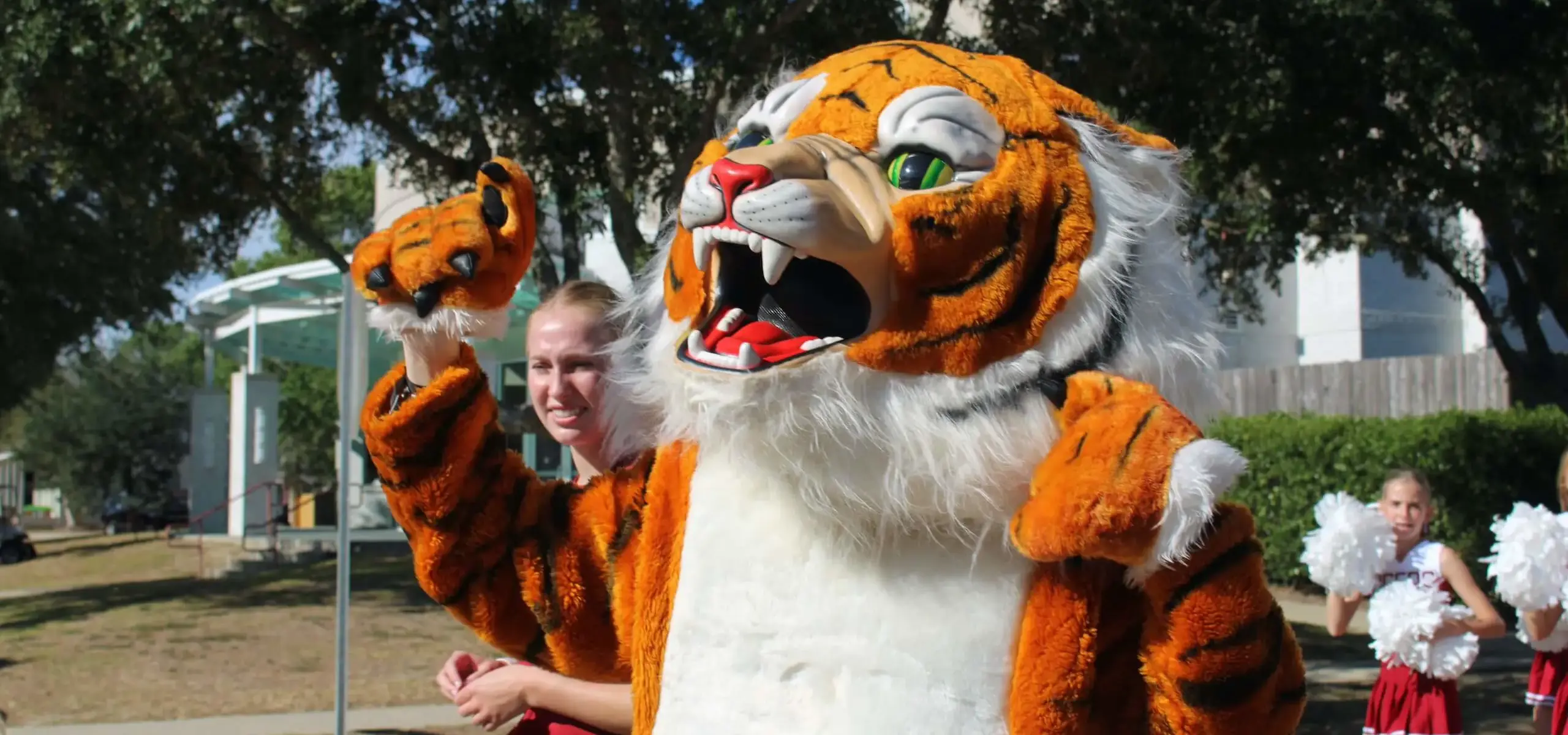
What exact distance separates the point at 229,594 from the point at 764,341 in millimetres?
15118

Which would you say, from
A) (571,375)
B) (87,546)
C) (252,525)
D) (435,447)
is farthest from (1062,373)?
(87,546)

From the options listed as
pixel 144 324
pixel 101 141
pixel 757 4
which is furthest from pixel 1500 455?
pixel 144 324

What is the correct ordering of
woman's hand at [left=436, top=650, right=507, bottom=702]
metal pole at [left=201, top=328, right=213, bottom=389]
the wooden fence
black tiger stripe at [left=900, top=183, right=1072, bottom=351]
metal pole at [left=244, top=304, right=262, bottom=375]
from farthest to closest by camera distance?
metal pole at [left=201, top=328, right=213, bottom=389]
metal pole at [left=244, top=304, right=262, bottom=375]
the wooden fence
woman's hand at [left=436, top=650, right=507, bottom=702]
black tiger stripe at [left=900, top=183, right=1072, bottom=351]

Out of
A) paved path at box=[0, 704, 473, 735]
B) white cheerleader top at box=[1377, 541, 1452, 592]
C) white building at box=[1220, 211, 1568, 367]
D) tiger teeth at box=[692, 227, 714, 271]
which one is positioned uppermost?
white building at box=[1220, 211, 1568, 367]

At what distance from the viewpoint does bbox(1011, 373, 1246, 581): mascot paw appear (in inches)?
60.4

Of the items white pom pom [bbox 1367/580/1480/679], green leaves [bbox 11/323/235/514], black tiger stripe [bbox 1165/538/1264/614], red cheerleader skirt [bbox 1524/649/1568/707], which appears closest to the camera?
black tiger stripe [bbox 1165/538/1264/614]

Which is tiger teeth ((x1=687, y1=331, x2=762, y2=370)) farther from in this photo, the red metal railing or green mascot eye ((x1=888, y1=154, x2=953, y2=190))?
the red metal railing

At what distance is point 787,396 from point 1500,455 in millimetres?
11076

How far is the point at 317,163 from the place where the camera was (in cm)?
1044

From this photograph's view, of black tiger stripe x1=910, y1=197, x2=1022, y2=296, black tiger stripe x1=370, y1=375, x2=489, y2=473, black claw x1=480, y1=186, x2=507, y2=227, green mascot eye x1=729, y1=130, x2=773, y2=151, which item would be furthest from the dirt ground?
black tiger stripe x1=910, y1=197, x2=1022, y2=296

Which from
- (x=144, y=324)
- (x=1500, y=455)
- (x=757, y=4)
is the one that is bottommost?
(x=1500, y=455)

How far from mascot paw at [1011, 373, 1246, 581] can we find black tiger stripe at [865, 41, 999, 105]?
519 mm

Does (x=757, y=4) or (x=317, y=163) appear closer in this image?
(x=757, y=4)

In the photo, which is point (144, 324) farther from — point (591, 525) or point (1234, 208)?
point (591, 525)
